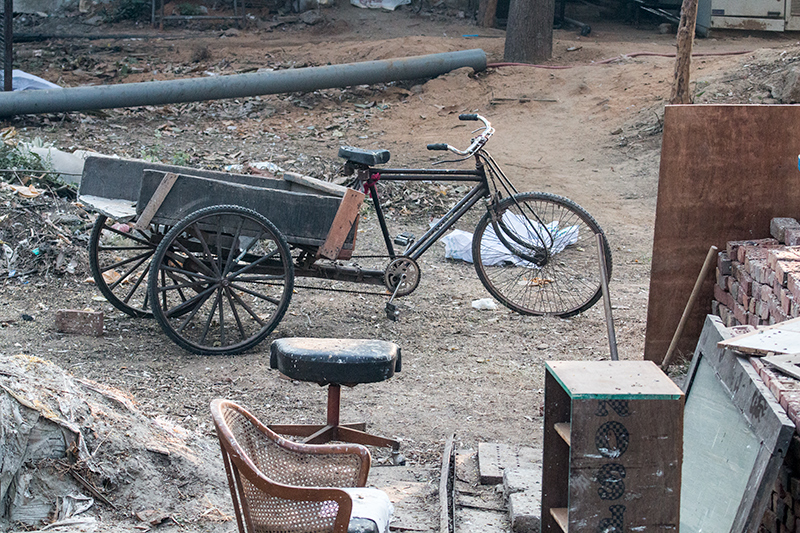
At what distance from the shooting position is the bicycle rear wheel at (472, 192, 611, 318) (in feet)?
17.4

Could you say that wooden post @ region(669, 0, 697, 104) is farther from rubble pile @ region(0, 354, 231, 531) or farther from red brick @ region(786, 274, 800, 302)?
rubble pile @ region(0, 354, 231, 531)

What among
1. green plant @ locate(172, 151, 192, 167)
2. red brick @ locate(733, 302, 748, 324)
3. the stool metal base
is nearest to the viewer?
the stool metal base

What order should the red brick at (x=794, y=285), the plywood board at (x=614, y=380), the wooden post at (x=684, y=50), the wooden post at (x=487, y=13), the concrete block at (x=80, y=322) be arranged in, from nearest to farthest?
the plywood board at (x=614, y=380), the red brick at (x=794, y=285), the concrete block at (x=80, y=322), the wooden post at (x=684, y=50), the wooden post at (x=487, y=13)

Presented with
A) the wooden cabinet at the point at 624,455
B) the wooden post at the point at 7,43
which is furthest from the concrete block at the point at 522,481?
the wooden post at the point at 7,43

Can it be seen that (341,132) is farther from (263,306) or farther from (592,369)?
(592,369)

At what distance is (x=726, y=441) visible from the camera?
2715mm

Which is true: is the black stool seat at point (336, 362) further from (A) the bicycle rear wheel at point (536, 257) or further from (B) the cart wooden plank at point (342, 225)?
(A) the bicycle rear wheel at point (536, 257)

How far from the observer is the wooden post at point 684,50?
8992 millimetres

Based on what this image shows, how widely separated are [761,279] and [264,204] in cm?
279

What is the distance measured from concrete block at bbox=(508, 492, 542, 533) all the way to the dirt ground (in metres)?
0.33

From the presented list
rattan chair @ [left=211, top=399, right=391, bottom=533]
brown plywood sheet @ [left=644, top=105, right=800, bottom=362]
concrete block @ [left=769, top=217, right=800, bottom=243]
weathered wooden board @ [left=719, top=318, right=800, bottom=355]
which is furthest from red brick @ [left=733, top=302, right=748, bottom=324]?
rattan chair @ [left=211, top=399, right=391, bottom=533]

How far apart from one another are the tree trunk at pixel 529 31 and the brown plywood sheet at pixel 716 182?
904cm

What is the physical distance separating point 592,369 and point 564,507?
503 mm

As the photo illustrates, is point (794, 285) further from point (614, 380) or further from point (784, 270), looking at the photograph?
point (614, 380)
